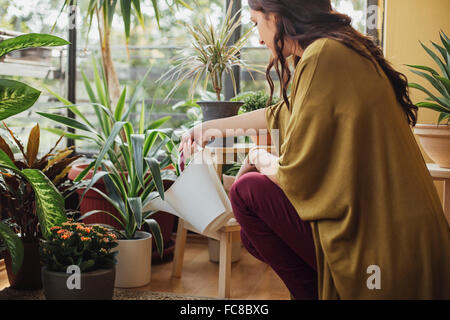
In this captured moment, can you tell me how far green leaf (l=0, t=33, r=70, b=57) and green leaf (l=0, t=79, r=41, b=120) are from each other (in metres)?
0.10

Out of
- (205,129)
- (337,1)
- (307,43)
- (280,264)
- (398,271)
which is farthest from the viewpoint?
(337,1)

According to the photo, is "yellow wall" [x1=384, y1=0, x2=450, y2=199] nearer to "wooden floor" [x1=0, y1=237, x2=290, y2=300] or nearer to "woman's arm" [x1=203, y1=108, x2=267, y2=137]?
"wooden floor" [x1=0, y1=237, x2=290, y2=300]

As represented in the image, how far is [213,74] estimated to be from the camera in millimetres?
2172

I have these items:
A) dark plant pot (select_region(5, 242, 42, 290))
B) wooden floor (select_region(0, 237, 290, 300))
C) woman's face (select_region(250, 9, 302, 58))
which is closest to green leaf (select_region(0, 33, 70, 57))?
woman's face (select_region(250, 9, 302, 58))

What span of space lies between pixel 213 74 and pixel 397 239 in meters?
1.26

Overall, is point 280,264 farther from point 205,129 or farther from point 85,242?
point 85,242

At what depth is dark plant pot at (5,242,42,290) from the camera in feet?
6.30

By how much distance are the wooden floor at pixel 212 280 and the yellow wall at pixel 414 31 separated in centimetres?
101

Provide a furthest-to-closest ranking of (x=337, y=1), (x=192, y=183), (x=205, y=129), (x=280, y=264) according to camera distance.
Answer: (x=337, y=1) < (x=192, y=183) < (x=205, y=129) < (x=280, y=264)

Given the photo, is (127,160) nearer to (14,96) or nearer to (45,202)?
(45,202)

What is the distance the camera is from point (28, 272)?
6.33 ft

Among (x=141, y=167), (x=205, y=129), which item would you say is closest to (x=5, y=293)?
(x=141, y=167)

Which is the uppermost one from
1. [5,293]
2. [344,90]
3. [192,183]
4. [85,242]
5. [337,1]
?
[337,1]

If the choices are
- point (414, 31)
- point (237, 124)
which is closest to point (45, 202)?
point (237, 124)
